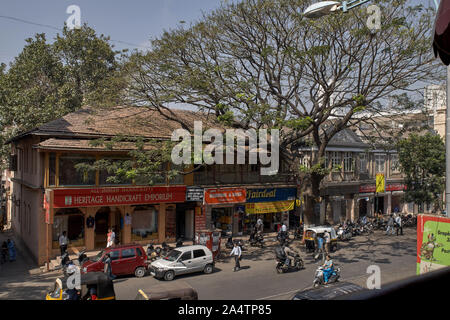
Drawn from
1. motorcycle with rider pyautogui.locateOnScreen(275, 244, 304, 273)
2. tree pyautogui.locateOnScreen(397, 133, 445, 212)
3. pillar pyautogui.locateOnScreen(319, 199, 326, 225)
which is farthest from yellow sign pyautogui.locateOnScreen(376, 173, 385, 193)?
motorcycle with rider pyautogui.locateOnScreen(275, 244, 304, 273)

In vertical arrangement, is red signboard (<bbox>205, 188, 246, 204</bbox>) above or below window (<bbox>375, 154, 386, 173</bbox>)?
below

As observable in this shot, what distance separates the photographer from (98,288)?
11.1m

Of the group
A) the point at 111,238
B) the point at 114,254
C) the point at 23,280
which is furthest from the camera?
the point at 111,238

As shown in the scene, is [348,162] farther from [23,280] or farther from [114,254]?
[23,280]

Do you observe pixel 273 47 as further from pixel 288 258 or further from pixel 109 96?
pixel 288 258

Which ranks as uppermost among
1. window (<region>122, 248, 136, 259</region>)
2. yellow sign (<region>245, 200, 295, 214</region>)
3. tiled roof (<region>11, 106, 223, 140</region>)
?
tiled roof (<region>11, 106, 223, 140</region>)

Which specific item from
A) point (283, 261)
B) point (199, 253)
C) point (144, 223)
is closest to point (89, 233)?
point (144, 223)

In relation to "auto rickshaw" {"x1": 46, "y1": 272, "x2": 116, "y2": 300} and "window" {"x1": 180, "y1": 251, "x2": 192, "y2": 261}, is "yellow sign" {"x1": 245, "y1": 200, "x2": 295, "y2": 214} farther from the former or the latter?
"auto rickshaw" {"x1": 46, "y1": 272, "x2": 116, "y2": 300}

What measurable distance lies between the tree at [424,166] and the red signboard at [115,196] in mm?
18345

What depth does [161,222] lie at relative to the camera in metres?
22.6

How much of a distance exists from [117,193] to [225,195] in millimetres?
7310

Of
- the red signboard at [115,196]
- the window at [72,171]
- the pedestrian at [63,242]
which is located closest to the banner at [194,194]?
the red signboard at [115,196]

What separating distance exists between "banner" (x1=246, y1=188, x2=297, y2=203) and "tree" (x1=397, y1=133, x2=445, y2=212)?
9273mm

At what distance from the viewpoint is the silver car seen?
15688mm
